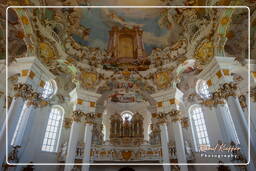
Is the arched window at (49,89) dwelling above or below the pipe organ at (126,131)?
above

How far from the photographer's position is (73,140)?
40.3 ft

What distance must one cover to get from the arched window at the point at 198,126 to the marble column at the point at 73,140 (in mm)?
9018

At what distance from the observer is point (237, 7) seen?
1034 centimetres

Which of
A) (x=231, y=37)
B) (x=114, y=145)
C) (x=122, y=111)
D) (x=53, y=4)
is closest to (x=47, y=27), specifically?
(x=53, y=4)

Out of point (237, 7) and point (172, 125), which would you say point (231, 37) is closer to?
point (237, 7)

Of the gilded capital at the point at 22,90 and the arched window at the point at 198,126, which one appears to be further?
the arched window at the point at 198,126

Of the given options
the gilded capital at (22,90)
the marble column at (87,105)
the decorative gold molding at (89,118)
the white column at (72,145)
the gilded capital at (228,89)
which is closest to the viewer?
the gilded capital at (228,89)

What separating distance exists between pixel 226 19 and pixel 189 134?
870cm

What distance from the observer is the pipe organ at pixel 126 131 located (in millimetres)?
13984

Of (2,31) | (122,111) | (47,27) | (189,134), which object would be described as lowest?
(189,134)

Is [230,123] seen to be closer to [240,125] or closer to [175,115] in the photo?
[240,125]

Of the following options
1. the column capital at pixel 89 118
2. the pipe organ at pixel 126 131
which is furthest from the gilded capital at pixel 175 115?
the column capital at pixel 89 118

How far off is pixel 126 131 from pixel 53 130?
19.3ft

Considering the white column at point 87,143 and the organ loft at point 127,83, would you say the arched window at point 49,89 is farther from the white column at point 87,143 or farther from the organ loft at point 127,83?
the white column at point 87,143
